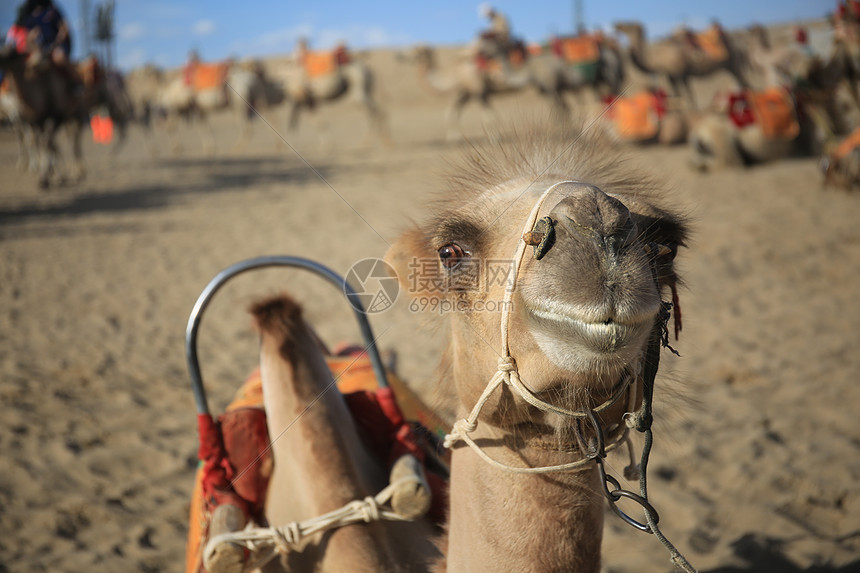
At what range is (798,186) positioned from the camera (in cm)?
976

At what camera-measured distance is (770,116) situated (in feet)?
36.4

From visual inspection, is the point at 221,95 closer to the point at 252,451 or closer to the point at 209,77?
the point at 209,77

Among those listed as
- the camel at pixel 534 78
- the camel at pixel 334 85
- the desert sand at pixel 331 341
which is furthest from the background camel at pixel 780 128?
the camel at pixel 334 85

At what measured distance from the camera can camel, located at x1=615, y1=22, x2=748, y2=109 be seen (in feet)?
64.6

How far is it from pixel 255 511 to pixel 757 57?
1816cm

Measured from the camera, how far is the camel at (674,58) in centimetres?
1970

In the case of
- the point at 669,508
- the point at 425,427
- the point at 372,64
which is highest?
the point at 372,64

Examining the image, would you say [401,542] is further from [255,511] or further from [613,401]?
[613,401]

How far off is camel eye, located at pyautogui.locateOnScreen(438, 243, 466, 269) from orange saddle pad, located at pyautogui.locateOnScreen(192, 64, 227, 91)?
2294cm

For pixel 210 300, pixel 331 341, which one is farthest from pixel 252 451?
pixel 331 341

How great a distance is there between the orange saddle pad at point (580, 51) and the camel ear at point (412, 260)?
60.6 feet

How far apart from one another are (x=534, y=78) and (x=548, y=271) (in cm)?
1878

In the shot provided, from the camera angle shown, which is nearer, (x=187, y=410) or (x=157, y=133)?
(x=187, y=410)

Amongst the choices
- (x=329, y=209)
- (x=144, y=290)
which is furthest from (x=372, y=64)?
(x=144, y=290)
